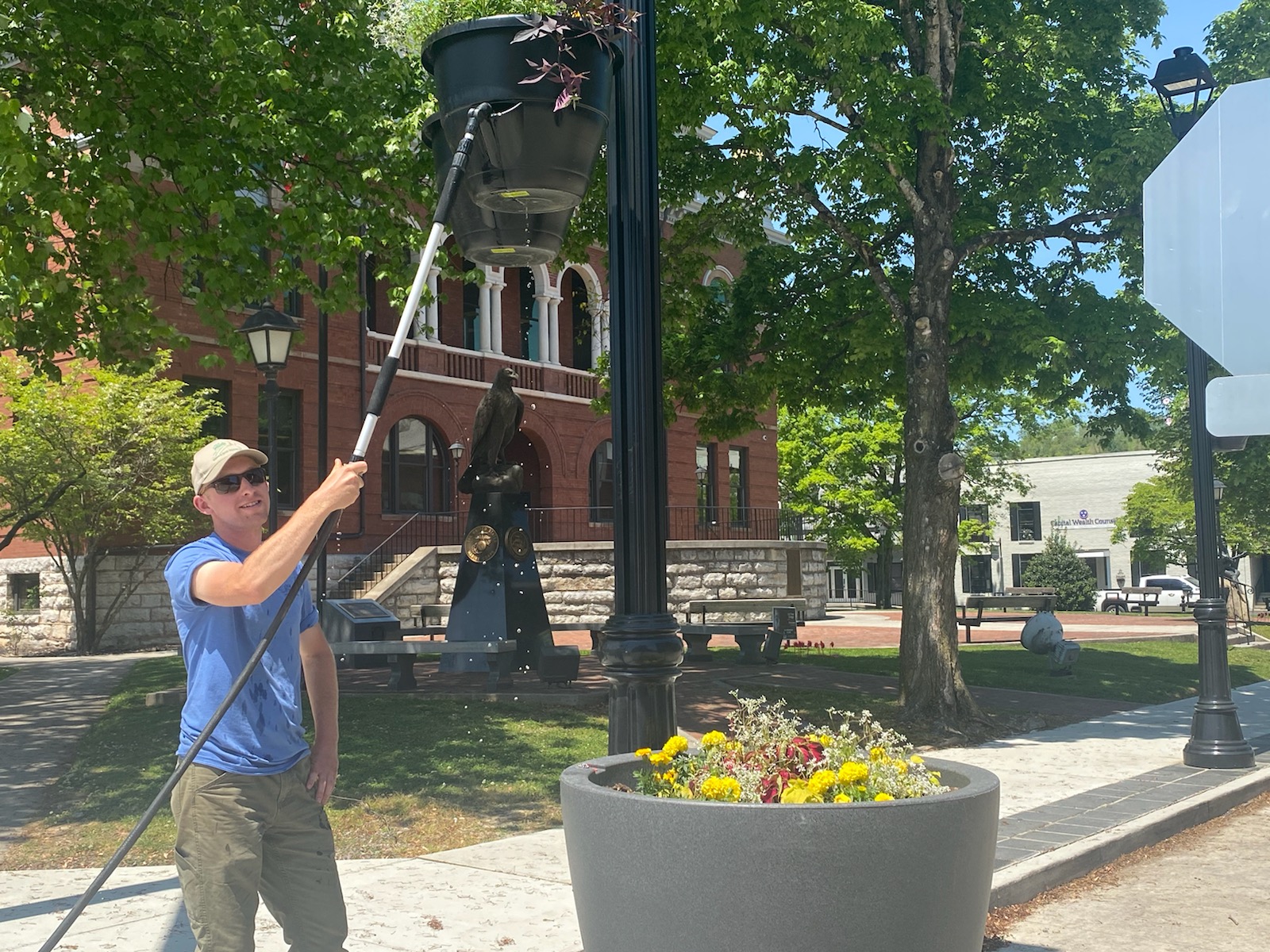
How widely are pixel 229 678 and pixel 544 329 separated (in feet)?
97.1

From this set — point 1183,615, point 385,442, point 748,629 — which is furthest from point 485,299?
point 1183,615

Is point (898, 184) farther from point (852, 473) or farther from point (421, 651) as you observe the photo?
point (852, 473)

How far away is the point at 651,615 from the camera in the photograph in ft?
14.4

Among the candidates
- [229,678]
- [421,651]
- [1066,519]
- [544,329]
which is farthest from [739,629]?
[1066,519]

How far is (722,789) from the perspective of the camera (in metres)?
3.72

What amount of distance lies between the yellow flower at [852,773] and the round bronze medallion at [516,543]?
11.6 m

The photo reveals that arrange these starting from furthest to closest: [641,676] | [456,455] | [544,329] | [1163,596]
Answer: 1. [1163,596]
2. [544,329]
3. [456,455]
4. [641,676]

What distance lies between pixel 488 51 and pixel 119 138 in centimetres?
772

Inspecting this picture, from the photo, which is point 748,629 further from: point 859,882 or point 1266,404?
point 1266,404

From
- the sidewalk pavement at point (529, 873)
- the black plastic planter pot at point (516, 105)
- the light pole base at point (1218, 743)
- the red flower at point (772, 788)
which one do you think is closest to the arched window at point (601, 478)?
the sidewalk pavement at point (529, 873)

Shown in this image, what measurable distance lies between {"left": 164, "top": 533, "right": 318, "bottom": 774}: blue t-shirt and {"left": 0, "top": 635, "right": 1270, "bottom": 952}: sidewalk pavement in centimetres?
124

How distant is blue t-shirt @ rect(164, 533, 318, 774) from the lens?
3.59 m

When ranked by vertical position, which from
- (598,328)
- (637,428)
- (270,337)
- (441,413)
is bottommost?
(637,428)

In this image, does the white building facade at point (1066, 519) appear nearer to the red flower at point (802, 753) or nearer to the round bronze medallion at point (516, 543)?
the round bronze medallion at point (516, 543)
